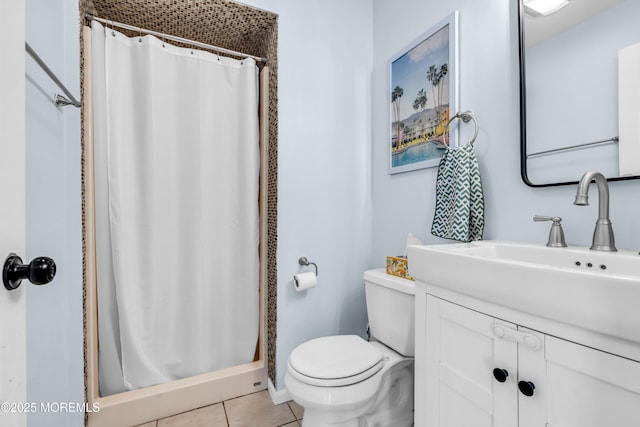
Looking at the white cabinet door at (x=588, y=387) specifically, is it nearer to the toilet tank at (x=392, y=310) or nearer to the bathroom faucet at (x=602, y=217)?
the bathroom faucet at (x=602, y=217)

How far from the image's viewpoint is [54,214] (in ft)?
3.26

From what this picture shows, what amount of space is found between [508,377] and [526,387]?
47 millimetres

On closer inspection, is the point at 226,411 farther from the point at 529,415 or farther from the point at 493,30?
the point at 493,30

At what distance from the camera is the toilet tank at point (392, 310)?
1206 mm

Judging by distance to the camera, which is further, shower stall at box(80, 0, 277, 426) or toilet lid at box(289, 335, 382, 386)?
shower stall at box(80, 0, 277, 426)

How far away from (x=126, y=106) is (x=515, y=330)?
1.84 meters

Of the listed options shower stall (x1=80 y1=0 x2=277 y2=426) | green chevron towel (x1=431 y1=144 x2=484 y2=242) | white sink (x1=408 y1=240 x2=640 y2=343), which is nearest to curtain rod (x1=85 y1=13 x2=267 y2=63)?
shower stall (x1=80 y1=0 x2=277 y2=426)

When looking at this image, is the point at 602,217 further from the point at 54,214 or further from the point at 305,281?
the point at 54,214

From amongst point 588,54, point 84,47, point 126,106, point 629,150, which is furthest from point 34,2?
point 629,150

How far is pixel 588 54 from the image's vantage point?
912 mm

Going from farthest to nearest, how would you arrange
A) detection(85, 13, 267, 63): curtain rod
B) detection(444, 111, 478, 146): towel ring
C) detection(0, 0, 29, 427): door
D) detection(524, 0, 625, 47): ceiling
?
detection(85, 13, 267, 63): curtain rod → detection(444, 111, 478, 146): towel ring → detection(524, 0, 625, 47): ceiling → detection(0, 0, 29, 427): door

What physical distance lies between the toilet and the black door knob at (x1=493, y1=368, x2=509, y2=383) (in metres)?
0.47

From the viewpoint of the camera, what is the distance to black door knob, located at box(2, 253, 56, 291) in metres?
0.42

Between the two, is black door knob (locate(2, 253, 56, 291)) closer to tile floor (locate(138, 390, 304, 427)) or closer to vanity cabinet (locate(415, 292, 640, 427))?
vanity cabinet (locate(415, 292, 640, 427))
